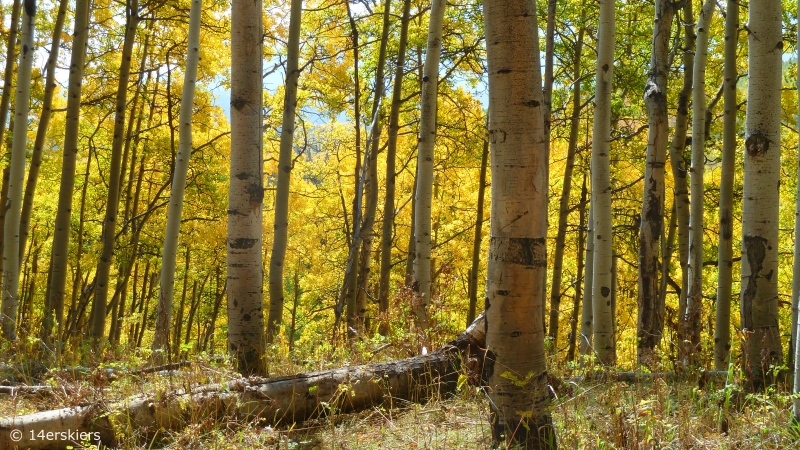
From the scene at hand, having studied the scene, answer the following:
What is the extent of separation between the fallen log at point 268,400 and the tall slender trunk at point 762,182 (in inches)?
71.4

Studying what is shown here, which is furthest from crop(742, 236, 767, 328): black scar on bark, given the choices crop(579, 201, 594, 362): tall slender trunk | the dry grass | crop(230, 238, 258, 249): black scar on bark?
crop(230, 238, 258, 249): black scar on bark

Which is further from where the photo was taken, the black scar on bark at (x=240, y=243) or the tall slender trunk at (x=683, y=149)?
the tall slender trunk at (x=683, y=149)

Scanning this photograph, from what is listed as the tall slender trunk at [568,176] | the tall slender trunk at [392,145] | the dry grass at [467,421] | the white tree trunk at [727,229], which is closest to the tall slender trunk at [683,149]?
the white tree trunk at [727,229]

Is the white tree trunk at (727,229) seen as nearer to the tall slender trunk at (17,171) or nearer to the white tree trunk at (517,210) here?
the white tree trunk at (517,210)

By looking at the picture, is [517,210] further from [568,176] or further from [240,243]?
[568,176]

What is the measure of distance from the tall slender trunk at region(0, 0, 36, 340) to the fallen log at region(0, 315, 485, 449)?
4.70 metres

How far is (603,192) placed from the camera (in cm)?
608

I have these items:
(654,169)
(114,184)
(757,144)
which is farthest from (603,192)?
(114,184)

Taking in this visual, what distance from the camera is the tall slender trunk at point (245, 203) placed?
176 inches

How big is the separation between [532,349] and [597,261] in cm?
342

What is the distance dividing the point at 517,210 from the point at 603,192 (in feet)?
12.0

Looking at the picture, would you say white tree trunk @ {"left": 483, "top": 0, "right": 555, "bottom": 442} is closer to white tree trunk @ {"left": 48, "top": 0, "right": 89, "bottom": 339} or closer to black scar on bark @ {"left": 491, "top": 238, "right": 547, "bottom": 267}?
black scar on bark @ {"left": 491, "top": 238, "right": 547, "bottom": 267}

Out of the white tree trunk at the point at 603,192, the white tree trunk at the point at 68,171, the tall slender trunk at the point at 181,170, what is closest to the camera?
the white tree trunk at the point at 603,192

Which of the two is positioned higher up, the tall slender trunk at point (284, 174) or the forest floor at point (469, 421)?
the tall slender trunk at point (284, 174)
